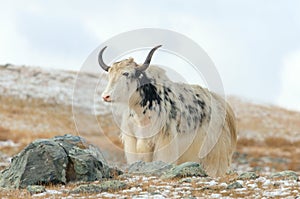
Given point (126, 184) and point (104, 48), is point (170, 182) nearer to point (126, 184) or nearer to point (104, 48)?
point (126, 184)

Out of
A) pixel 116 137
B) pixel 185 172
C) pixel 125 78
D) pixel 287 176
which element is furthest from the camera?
pixel 116 137

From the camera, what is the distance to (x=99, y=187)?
12.5 m

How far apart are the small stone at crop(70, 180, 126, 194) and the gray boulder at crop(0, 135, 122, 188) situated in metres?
1.13

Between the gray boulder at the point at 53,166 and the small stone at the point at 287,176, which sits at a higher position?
the gray boulder at the point at 53,166

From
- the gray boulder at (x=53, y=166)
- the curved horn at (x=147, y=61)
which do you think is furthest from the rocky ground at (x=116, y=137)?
the curved horn at (x=147, y=61)

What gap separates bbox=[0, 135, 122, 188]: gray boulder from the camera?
13414 millimetres

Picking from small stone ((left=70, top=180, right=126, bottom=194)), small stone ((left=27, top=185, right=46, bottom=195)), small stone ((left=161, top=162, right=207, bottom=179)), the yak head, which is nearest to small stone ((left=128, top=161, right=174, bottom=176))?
small stone ((left=161, top=162, right=207, bottom=179))

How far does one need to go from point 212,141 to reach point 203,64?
234 cm

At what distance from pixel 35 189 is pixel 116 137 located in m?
33.5

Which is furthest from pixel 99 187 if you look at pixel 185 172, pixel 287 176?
pixel 287 176

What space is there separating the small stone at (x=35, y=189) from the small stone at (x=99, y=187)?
24.9 inches

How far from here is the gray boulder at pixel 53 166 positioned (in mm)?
13414

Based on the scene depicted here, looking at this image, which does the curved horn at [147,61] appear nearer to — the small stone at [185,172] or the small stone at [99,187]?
the small stone at [185,172]

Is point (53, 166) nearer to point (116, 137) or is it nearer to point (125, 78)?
point (125, 78)
